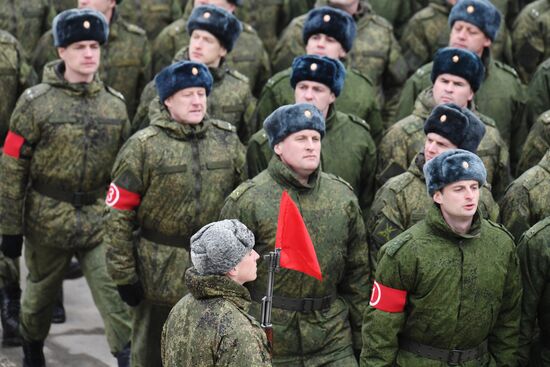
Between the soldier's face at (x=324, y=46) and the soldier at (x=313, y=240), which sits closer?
the soldier at (x=313, y=240)

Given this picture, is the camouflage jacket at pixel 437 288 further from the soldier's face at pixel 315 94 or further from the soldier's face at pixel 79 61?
the soldier's face at pixel 79 61

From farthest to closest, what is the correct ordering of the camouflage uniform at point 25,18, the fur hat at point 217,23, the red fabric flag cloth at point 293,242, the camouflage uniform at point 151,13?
the camouflage uniform at point 151,13
the camouflage uniform at point 25,18
the fur hat at point 217,23
the red fabric flag cloth at point 293,242

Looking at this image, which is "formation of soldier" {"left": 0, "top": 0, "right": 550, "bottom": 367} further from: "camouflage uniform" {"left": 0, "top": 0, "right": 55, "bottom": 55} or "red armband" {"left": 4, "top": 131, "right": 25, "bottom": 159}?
"camouflage uniform" {"left": 0, "top": 0, "right": 55, "bottom": 55}

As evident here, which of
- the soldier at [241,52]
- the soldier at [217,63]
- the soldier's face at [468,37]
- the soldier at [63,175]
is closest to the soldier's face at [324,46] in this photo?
the soldier at [217,63]

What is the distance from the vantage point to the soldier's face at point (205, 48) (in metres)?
10.1

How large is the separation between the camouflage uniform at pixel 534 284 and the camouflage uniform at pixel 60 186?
290 centimetres

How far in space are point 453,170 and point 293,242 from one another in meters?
0.95

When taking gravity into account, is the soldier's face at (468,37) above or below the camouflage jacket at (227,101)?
above

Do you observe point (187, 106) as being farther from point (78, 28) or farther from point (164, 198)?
point (78, 28)

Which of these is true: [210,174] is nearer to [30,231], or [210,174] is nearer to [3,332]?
[30,231]

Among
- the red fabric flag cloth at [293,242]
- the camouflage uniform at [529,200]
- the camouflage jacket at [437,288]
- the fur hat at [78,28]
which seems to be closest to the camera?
the red fabric flag cloth at [293,242]

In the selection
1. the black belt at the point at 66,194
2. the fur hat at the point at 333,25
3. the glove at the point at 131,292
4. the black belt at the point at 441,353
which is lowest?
the glove at the point at 131,292

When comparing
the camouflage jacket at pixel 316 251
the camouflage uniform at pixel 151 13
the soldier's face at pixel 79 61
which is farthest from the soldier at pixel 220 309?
the camouflage uniform at pixel 151 13

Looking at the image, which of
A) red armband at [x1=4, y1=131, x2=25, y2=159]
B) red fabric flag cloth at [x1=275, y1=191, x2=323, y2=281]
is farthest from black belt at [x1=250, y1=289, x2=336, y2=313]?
red armband at [x1=4, y1=131, x2=25, y2=159]
